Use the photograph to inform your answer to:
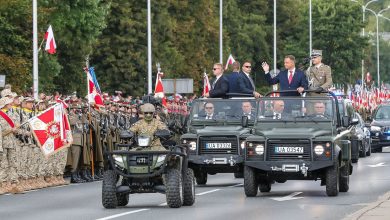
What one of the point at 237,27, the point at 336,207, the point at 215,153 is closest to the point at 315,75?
the point at 215,153

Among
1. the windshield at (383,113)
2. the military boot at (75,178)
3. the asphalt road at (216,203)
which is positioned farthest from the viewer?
the windshield at (383,113)

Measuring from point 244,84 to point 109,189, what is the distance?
8774 millimetres

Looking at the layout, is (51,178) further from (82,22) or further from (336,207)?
(82,22)

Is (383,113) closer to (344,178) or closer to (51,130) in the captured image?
(51,130)

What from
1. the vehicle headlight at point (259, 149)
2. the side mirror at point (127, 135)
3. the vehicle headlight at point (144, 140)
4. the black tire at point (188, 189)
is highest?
the side mirror at point (127, 135)

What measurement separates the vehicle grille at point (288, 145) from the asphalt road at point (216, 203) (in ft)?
2.34

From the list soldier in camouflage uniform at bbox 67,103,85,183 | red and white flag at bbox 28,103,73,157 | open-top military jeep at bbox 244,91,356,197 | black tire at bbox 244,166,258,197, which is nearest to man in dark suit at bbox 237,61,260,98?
red and white flag at bbox 28,103,73,157

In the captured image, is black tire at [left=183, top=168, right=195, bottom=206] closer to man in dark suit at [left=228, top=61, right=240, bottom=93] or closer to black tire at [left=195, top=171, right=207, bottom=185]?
black tire at [left=195, top=171, right=207, bottom=185]

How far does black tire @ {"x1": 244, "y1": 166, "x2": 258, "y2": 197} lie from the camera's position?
26234 mm

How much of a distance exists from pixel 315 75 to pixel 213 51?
2726 inches

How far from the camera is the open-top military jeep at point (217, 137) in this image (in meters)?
30.0

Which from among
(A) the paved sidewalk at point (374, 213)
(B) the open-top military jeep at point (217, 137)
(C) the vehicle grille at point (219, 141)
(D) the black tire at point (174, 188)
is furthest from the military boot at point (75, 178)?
(A) the paved sidewalk at point (374, 213)

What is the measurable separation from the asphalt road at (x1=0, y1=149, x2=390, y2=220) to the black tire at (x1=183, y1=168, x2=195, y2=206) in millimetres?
301

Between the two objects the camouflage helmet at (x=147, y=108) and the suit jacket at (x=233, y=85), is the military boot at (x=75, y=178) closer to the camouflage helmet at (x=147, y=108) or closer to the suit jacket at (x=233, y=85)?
the suit jacket at (x=233, y=85)
